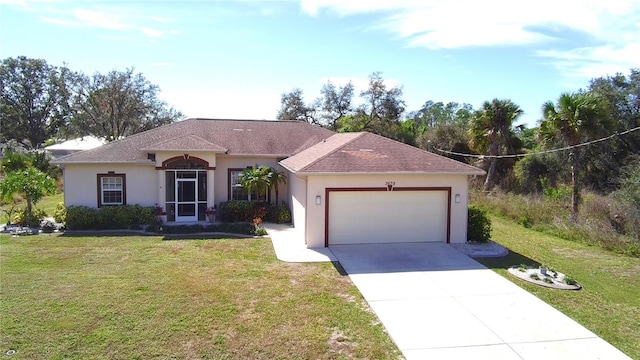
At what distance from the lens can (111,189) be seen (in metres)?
18.8

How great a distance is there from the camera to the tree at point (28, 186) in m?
17.2

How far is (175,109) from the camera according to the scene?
52.6 meters

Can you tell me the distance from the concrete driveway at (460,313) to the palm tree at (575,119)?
413 inches

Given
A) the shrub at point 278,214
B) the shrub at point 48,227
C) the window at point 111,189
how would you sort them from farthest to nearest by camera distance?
the shrub at point 278,214
the window at point 111,189
the shrub at point 48,227

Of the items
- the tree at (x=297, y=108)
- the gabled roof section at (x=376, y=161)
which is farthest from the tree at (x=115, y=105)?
the gabled roof section at (x=376, y=161)

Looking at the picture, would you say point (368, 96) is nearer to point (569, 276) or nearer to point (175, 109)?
point (175, 109)

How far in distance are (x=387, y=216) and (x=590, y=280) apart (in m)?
6.28

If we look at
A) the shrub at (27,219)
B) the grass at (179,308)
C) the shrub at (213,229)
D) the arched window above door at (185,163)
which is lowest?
the grass at (179,308)

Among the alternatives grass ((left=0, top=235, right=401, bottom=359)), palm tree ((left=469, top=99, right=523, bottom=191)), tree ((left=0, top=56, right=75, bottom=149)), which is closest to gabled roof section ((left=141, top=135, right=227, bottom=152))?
grass ((left=0, top=235, right=401, bottom=359))

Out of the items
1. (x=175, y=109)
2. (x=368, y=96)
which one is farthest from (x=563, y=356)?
(x=175, y=109)

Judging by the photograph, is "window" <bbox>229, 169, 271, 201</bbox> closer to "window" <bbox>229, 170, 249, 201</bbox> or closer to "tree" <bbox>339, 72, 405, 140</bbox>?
"window" <bbox>229, 170, 249, 201</bbox>

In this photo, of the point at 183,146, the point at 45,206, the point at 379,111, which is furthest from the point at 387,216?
the point at 379,111

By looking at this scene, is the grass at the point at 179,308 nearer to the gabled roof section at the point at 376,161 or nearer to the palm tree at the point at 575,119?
the gabled roof section at the point at 376,161

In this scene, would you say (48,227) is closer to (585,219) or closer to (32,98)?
(585,219)
